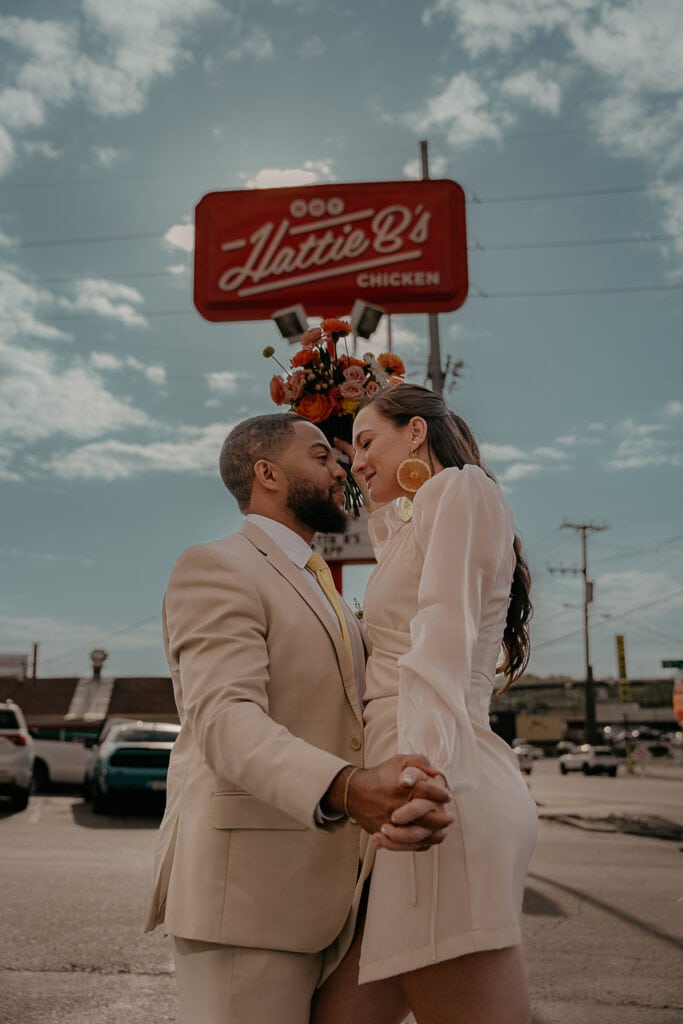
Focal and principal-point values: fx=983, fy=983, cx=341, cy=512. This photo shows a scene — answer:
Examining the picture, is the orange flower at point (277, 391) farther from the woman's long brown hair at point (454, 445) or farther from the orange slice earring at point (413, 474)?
the orange slice earring at point (413, 474)

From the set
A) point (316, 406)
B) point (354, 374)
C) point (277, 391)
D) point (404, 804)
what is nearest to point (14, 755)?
point (277, 391)

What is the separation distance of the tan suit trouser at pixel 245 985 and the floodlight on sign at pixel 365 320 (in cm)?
485

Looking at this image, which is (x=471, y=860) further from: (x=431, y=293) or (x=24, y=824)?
(x=24, y=824)

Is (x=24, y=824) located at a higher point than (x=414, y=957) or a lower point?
lower

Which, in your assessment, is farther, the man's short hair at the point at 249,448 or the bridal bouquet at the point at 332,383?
the bridal bouquet at the point at 332,383

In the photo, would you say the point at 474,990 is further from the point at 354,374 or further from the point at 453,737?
the point at 354,374

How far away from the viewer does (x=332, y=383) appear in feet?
15.5

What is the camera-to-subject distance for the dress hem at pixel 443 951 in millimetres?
1854

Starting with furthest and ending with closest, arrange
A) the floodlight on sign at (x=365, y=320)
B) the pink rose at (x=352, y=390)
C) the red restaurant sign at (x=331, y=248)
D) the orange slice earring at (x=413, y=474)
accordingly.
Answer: the red restaurant sign at (x=331, y=248), the floodlight on sign at (x=365, y=320), the pink rose at (x=352, y=390), the orange slice earring at (x=413, y=474)

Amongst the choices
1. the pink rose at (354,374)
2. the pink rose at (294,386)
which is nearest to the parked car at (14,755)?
the pink rose at (294,386)

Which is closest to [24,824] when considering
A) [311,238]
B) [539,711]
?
[311,238]

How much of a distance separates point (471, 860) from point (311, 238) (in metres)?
7.14

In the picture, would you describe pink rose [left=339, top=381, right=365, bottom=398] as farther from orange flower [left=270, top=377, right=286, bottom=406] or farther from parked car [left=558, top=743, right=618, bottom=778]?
parked car [left=558, top=743, right=618, bottom=778]

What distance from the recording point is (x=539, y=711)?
10669 centimetres
